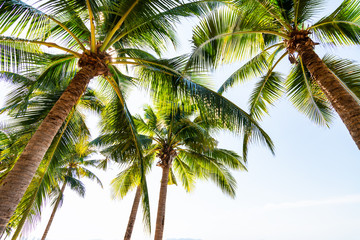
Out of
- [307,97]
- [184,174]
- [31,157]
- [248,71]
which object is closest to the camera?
[31,157]

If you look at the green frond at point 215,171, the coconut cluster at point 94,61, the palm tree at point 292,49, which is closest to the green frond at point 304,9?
the palm tree at point 292,49

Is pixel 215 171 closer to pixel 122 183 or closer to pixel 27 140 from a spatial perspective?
pixel 122 183

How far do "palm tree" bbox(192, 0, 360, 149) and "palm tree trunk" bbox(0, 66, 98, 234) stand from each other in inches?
102

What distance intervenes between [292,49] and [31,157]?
4.87 m

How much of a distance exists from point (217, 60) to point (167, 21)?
156cm

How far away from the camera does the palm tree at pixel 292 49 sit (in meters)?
3.59

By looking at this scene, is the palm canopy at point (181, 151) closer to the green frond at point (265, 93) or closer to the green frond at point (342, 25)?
the green frond at point (265, 93)

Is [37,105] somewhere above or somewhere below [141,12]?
below

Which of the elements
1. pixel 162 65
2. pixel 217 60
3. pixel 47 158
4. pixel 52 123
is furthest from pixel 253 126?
pixel 47 158

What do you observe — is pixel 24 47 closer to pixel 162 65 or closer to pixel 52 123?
pixel 52 123

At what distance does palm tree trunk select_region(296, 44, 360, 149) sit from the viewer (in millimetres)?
2949

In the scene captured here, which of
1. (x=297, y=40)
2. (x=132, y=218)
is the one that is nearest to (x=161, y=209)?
(x=132, y=218)

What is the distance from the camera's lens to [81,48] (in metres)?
4.29

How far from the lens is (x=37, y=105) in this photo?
186 inches
